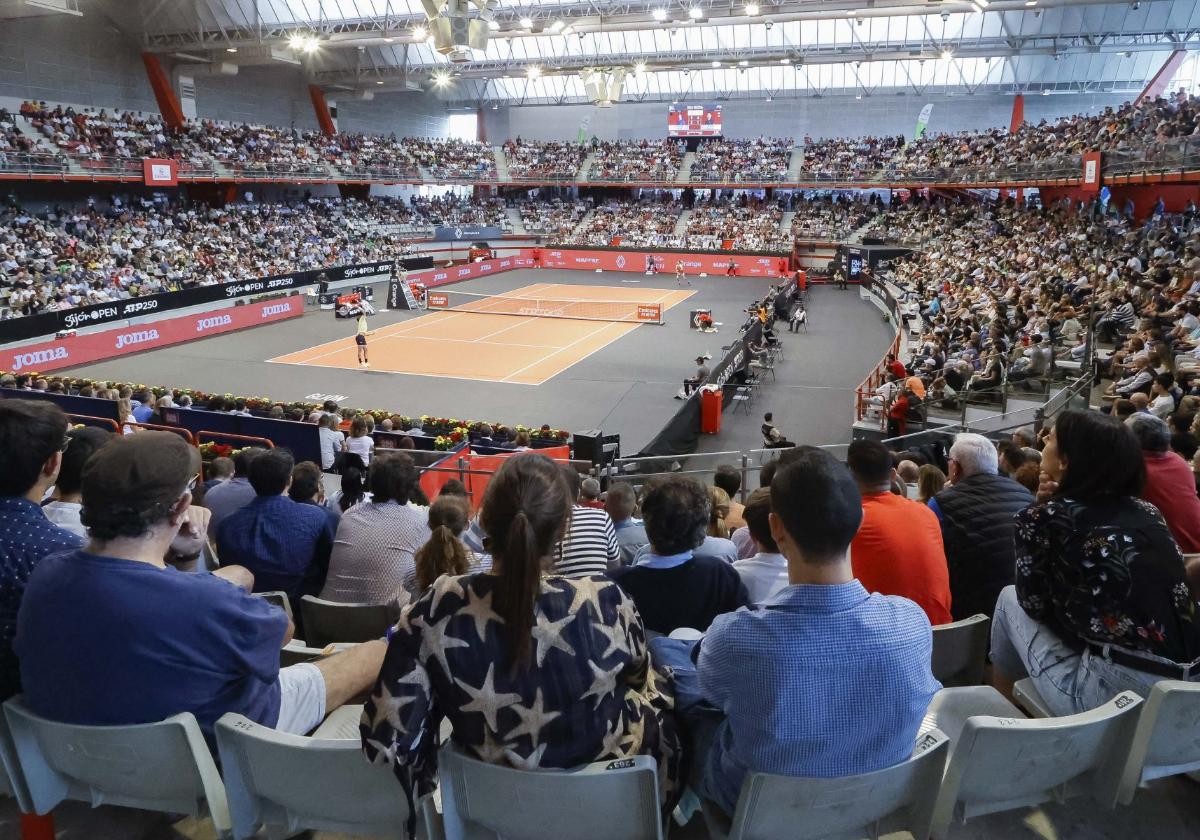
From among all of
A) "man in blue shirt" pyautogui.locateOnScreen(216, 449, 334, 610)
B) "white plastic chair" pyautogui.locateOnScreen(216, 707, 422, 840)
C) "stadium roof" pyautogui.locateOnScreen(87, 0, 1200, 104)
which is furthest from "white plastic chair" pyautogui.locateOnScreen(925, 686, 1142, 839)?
"stadium roof" pyautogui.locateOnScreen(87, 0, 1200, 104)

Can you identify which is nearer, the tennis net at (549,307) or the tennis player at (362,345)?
the tennis player at (362,345)

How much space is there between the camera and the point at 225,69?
43969 millimetres

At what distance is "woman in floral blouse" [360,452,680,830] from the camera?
2516 millimetres

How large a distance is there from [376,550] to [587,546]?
4.43 feet

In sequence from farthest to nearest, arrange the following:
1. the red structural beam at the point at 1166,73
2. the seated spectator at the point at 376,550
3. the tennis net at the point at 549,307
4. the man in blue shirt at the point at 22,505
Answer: the red structural beam at the point at 1166,73
the tennis net at the point at 549,307
the seated spectator at the point at 376,550
the man in blue shirt at the point at 22,505

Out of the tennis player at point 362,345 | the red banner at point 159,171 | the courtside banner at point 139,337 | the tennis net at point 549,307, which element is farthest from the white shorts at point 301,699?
the red banner at point 159,171

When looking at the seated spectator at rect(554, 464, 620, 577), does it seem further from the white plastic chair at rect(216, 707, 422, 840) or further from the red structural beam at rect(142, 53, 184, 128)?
the red structural beam at rect(142, 53, 184, 128)

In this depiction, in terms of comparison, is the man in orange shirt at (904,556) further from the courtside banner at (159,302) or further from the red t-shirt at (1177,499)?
the courtside banner at (159,302)

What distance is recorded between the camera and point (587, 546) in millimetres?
4910

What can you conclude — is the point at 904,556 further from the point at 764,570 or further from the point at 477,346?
the point at 477,346

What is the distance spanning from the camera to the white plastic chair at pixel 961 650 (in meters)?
3.81

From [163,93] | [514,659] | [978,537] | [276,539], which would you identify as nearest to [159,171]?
[163,93]

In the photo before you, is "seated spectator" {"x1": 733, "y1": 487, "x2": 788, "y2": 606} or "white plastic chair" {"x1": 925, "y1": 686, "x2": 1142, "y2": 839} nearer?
"white plastic chair" {"x1": 925, "y1": 686, "x2": 1142, "y2": 839}

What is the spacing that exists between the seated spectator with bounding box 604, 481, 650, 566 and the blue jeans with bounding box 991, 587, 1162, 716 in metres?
2.60
